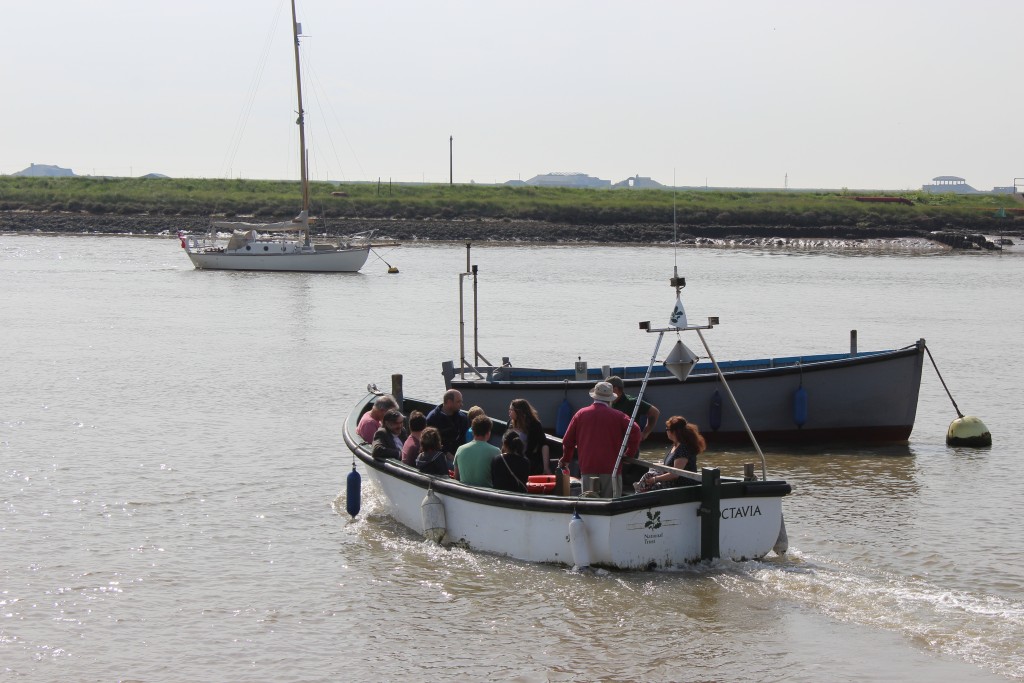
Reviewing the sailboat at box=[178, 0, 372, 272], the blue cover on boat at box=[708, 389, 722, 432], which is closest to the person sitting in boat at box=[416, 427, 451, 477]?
the blue cover on boat at box=[708, 389, 722, 432]

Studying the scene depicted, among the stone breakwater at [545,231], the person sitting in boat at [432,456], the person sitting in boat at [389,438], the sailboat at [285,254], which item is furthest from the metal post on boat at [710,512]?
the stone breakwater at [545,231]

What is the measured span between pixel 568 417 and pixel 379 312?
22757mm

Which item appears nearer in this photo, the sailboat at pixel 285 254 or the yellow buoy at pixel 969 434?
the yellow buoy at pixel 969 434

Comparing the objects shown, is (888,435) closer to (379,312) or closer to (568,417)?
(568,417)

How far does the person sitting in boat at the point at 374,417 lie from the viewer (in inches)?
549

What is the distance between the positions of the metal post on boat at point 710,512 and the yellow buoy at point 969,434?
857cm

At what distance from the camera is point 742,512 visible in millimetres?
11141

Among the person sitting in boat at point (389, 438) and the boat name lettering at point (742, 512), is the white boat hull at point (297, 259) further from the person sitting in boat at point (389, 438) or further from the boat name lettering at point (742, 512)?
the boat name lettering at point (742, 512)

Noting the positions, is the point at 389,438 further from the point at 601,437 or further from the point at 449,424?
the point at 601,437

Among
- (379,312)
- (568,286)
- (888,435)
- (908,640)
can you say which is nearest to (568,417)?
(888,435)

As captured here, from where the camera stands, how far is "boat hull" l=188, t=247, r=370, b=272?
185ft

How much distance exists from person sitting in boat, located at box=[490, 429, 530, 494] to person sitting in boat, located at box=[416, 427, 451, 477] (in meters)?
0.92

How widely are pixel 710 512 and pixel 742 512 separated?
0.33 m

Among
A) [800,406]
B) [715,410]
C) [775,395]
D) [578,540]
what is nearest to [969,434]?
[800,406]
